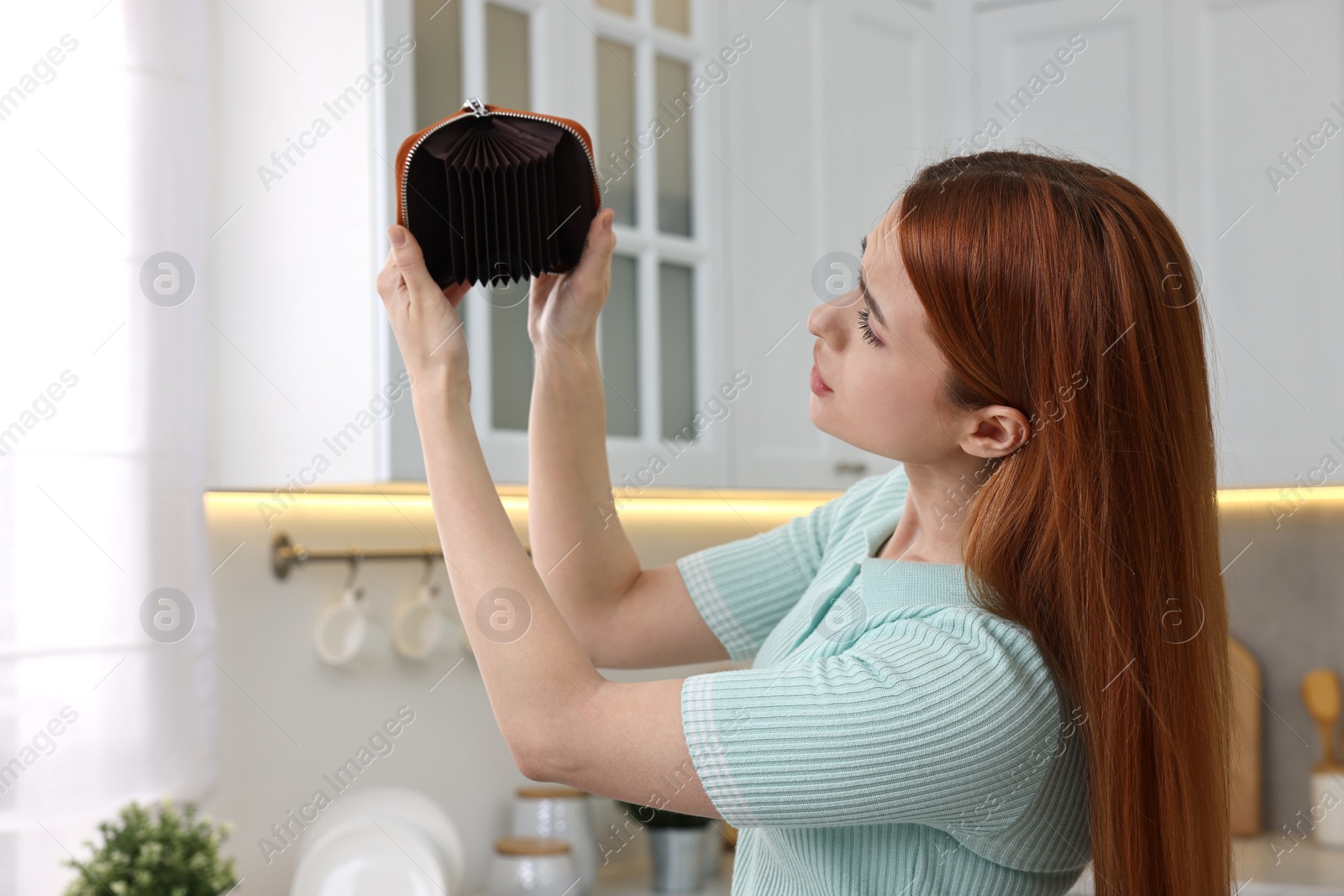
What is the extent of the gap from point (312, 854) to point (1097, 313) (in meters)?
1.23

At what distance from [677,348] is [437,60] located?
1.88 feet

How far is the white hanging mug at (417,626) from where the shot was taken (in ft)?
6.24

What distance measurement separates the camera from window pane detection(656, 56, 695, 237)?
6.14 ft

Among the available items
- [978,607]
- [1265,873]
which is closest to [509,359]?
[978,607]

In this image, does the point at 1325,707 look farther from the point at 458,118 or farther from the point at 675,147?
the point at 458,118

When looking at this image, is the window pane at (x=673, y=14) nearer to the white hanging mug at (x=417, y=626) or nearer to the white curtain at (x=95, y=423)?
the white curtain at (x=95, y=423)

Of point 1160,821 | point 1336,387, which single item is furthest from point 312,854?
point 1336,387

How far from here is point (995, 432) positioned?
850mm

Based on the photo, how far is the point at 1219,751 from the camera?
87 centimetres

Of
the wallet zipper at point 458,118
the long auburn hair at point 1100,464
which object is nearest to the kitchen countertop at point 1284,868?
the long auburn hair at point 1100,464

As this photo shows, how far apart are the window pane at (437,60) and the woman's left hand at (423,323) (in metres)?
0.75

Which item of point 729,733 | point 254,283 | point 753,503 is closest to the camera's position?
point 729,733

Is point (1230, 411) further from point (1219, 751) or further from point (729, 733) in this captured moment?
point (729, 733)

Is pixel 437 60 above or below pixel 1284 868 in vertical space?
above
